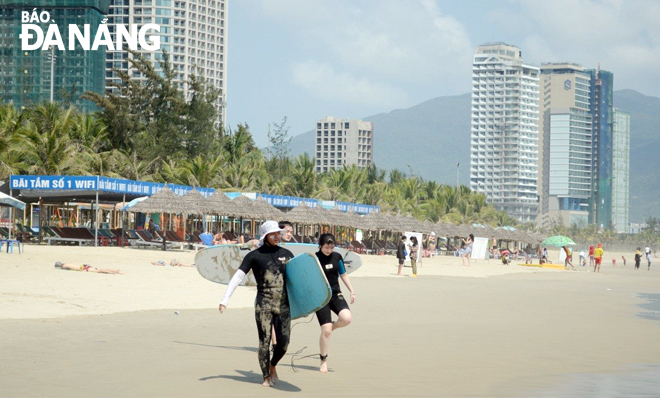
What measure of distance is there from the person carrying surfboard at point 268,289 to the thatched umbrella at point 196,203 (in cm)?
2826

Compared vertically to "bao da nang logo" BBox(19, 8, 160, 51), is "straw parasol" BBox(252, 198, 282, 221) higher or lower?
lower

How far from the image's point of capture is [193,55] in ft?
539

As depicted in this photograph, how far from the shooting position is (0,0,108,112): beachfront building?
4520 inches

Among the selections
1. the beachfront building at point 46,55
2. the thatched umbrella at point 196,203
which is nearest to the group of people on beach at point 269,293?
the thatched umbrella at point 196,203

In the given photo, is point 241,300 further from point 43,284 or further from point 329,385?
point 329,385

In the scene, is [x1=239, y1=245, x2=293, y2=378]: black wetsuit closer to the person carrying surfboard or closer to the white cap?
the person carrying surfboard

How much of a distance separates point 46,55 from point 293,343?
11217cm

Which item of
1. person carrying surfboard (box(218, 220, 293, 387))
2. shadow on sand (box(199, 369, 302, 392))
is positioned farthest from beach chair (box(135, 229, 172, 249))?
person carrying surfboard (box(218, 220, 293, 387))

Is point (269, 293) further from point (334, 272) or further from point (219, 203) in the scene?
point (219, 203)

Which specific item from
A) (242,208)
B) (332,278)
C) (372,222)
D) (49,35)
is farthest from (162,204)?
(49,35)

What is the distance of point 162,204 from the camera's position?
112 ft

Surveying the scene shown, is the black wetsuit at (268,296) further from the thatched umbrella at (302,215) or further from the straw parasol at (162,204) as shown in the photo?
the thatched umbrella at (302,215)

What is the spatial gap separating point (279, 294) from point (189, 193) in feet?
97.1

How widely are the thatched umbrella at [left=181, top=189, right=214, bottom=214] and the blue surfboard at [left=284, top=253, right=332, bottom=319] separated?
28.1 m
